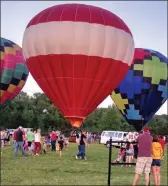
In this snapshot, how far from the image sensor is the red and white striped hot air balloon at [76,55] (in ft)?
55.8

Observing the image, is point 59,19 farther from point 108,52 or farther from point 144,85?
point 144,85

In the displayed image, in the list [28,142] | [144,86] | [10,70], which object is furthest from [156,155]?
[10,70]

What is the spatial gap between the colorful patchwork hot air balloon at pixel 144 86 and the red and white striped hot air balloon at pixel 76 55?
9963 mm

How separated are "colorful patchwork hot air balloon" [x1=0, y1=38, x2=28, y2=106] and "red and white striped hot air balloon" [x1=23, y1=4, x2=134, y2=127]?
39.6 ft

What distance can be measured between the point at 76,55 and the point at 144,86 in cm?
1164

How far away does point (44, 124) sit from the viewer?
7194 centimetres

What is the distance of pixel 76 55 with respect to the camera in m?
17.0

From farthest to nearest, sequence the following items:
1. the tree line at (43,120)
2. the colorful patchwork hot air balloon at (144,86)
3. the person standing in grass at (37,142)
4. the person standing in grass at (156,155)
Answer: the tree line at (43,120)
the colorful patchwork hot air balloon at (144,86)
the person standing in grass at (37,142)
the person standing in grass at (156,155)

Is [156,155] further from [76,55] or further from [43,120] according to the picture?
[43,120]

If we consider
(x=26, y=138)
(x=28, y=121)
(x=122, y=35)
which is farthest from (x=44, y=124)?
(x=122, y=35)

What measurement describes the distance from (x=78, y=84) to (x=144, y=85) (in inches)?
447

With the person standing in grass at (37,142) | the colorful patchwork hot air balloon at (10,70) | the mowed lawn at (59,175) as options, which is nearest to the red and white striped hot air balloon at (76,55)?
the mowed lawn at (59,175)

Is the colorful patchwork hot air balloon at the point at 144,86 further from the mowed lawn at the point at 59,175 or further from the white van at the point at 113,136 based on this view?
the mowed lawn at the point at 59,175

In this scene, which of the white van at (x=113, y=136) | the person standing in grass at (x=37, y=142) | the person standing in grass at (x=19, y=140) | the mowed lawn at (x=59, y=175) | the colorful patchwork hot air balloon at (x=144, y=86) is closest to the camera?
the mowed lawn at (x=59, y=175)
